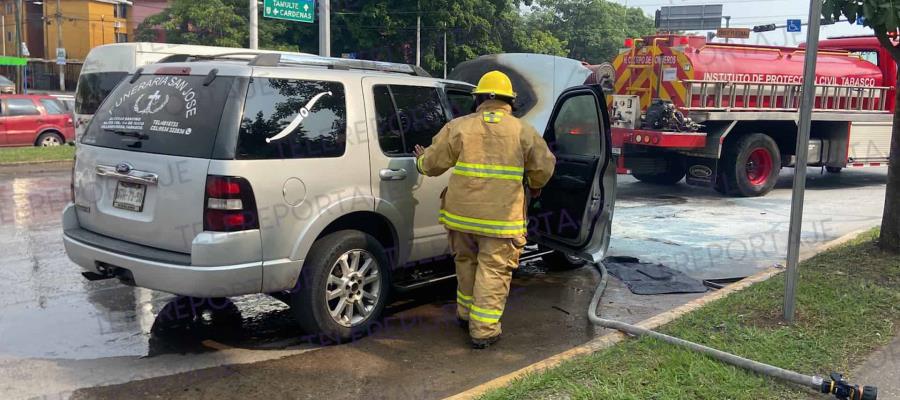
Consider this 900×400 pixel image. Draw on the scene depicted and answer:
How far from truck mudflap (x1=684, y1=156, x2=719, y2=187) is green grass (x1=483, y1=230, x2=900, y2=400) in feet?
18.8

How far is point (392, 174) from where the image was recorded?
4703mm

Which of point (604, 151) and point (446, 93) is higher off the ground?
point (446, 93)

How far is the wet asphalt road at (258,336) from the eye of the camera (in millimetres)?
3910

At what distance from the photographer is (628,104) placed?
11.4 metres

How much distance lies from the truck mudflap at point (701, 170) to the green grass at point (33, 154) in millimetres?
11750

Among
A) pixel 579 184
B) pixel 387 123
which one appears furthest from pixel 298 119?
pixel 579 184

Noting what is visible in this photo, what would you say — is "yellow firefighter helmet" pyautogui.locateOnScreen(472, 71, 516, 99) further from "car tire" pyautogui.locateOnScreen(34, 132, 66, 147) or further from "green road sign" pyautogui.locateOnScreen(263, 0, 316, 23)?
"car tire" pyautogui.locateOnScreen(34, 132, 66, 147)

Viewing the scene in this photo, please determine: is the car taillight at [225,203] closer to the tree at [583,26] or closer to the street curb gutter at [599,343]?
the street curb gutter at [599,343]

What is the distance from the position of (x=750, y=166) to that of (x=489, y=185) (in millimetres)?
8973

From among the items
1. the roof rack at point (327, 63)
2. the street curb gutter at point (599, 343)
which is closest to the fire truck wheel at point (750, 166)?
the street curb gutter at point (599, 343)

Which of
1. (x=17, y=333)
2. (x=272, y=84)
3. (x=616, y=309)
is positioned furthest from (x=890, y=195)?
(x=17, y=333)

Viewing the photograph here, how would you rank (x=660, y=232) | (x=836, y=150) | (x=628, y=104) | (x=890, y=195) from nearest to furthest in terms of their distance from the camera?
(x=890, y=195)
(x=660, y=232)
(x=628, y=104)
(x=836, y=150)

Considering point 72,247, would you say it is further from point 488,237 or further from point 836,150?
point 836,150

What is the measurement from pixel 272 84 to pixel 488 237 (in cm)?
158
